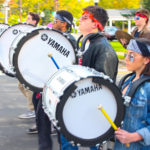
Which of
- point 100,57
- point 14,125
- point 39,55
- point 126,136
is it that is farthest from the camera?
point 14,125

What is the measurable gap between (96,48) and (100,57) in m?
0.09

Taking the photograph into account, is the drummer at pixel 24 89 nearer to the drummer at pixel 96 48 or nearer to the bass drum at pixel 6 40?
the bass drum at pixel 6 40

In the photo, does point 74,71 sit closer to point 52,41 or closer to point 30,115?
point 52,41

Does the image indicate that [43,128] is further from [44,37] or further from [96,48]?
[96,48]

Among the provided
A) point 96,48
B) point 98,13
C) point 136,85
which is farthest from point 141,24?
point 136,85

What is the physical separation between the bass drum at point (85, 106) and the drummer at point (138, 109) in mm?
94

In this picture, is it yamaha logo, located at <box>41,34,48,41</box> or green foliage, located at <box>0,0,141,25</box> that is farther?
green foliage, located at <box>0,0,141,25</box>

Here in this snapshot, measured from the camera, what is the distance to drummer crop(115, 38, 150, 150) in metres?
2.28

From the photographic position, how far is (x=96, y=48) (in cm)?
295

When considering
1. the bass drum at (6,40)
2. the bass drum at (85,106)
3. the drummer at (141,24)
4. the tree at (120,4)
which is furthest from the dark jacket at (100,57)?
the tree at (120,4)

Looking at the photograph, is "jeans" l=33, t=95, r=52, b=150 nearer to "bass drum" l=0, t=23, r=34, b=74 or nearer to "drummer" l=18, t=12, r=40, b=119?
"bass drum" l=0, t=23, r=34, b=74

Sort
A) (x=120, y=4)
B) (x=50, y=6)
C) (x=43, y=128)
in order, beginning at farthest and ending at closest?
(x=120, y=4), (x=50, y=6), (x=43, y=128)

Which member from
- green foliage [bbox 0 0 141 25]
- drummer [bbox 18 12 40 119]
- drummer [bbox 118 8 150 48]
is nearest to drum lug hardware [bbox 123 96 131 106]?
drummer [bbox 118 8 150 48]

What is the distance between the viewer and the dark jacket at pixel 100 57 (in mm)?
2898
